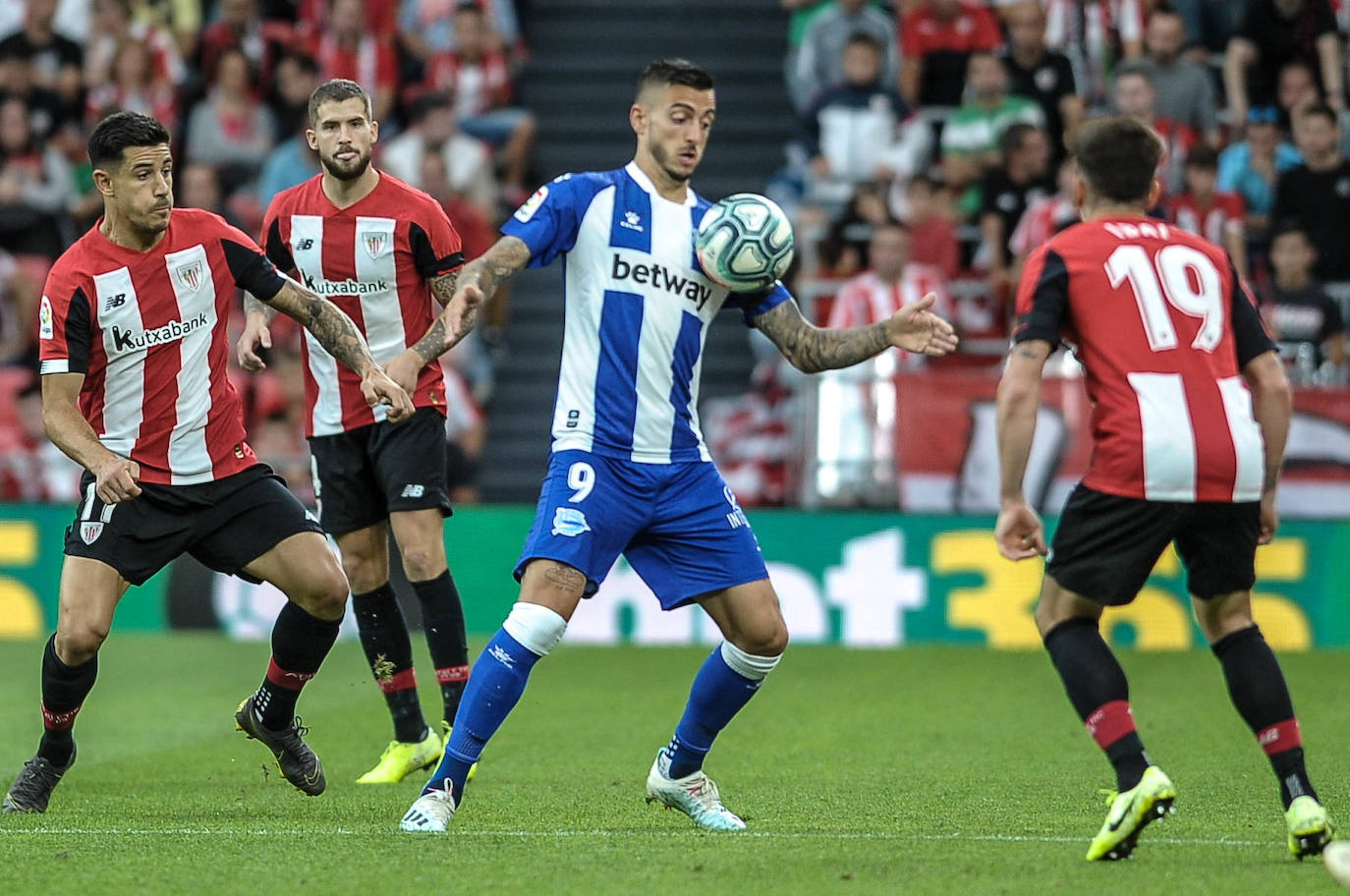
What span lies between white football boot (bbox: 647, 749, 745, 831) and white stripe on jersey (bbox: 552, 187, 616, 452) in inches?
44.1

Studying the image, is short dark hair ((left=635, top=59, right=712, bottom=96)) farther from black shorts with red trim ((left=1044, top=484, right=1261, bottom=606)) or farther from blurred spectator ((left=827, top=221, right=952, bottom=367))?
blurred spectator ((left=827, top=221, right=952, bottom=367))

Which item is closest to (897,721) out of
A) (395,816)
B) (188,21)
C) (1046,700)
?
(1046,700)

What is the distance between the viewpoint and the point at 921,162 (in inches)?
613

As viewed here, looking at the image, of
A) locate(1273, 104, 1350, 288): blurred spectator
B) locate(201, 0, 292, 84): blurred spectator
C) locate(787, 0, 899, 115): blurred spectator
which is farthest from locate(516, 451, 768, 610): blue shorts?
locate(201, 0, 292, 84): blurred spectator

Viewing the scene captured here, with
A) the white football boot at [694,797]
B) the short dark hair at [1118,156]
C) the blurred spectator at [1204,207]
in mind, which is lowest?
the white football boot at [694,797]

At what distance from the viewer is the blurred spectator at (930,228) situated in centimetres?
1451

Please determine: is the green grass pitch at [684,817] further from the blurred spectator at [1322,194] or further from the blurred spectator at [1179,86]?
the blurred spectator at [1179,86]

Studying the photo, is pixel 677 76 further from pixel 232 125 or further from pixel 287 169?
pixel 232 125

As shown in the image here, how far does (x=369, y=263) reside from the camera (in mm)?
7457

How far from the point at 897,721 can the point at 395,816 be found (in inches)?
131

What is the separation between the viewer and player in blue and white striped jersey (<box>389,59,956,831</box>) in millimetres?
5898

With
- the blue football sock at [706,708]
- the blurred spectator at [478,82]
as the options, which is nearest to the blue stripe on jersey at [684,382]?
the blue football sock at [706,708]

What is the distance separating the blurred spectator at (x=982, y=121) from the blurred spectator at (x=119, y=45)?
23.0ft

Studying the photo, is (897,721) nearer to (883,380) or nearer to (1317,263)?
(883,380)
